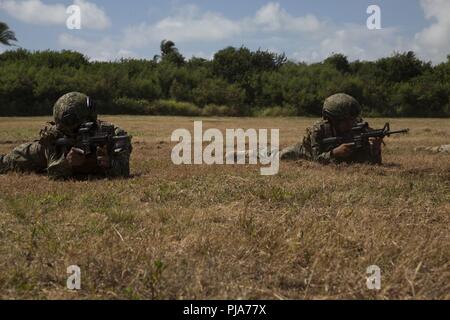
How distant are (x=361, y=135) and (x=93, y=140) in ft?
14.6

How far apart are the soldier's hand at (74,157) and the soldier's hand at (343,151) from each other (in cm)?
427

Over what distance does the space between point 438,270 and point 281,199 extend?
2.66 metres

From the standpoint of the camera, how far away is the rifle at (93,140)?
8.20 metres

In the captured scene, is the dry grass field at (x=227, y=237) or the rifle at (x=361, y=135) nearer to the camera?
the dry grass field at (x=227, y=237)

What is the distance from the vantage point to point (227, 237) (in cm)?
456

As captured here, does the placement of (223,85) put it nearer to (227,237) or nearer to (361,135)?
(361,135)

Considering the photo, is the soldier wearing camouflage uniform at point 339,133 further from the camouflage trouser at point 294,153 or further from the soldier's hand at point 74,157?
the soldier's hand at point 74,157

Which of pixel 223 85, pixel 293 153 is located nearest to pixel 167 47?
pixel 223 85

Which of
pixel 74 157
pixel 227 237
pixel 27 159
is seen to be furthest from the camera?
pixel 27 159

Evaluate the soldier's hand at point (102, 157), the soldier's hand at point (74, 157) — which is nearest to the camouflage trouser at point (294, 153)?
the soldier's hand at point (102, 157)

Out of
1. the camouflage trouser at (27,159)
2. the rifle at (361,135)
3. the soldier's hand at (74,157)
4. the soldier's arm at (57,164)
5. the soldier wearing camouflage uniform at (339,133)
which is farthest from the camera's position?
the soldier wearing camouflage uniform at (339,133)

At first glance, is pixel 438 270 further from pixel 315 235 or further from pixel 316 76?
pixel 316 76

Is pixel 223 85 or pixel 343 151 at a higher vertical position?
pixel 223 85

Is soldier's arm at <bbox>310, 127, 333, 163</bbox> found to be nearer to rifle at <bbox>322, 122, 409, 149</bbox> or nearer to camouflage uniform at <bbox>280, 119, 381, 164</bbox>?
camouflage uniform at <bbox>280, 119, 381, 164</bbox>
